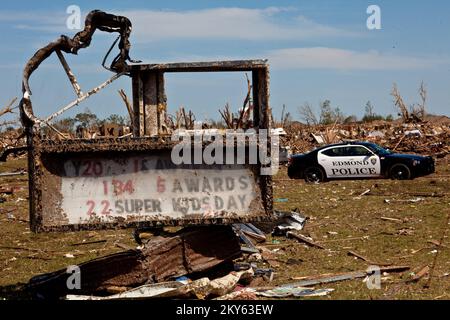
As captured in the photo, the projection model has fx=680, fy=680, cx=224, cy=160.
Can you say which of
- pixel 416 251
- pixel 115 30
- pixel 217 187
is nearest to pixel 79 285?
pixel 217 187

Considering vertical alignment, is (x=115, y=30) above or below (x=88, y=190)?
above

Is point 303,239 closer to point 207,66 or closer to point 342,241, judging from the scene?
point 342,241

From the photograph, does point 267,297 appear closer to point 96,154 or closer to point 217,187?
point 217,187

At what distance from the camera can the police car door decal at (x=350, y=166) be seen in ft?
79.8

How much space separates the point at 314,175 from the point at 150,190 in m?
17.9

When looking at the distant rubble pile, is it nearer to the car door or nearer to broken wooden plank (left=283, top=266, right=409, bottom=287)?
the car door

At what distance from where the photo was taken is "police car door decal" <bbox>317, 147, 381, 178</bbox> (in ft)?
79.8

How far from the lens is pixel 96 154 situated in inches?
304

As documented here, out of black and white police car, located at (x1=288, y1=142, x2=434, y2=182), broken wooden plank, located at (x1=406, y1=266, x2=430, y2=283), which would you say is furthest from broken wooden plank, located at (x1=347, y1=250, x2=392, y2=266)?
black and white police car, located at (x1=288, y1=142, x2=434, y2=182)

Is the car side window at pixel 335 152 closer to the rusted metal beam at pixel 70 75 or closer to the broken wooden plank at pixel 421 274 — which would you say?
the broken wooden plank at pixel 421 274

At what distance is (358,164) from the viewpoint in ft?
80.2

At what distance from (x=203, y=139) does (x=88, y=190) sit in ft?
4.73

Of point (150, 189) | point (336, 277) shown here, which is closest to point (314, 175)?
point (336, 277)
